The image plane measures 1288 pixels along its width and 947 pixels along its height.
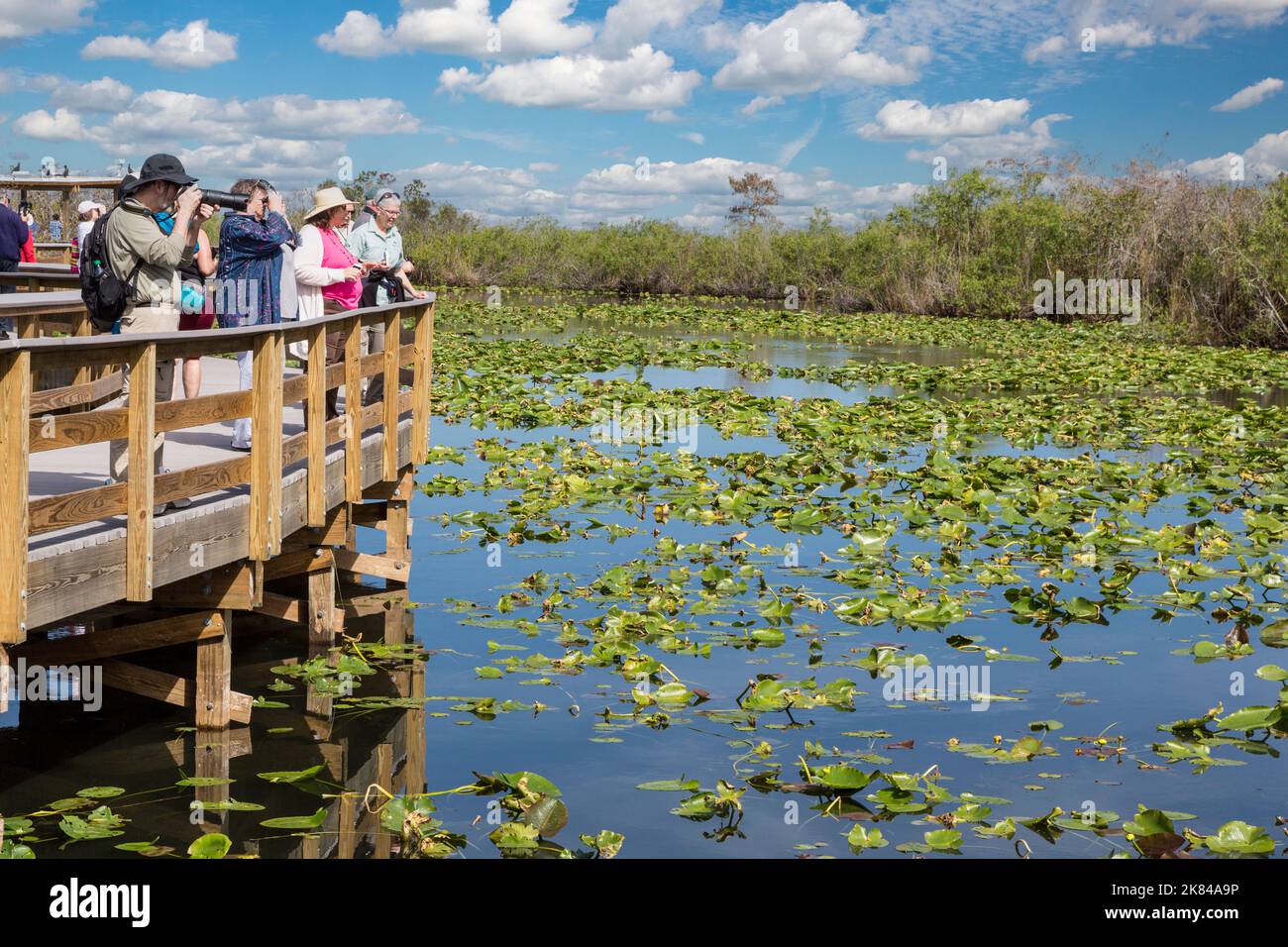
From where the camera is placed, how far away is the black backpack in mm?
6785

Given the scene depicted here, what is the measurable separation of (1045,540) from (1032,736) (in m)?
4.15

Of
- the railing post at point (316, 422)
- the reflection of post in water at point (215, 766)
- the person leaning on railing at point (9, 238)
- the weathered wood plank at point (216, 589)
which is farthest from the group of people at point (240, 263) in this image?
the person leaning on railing at point (9, 238)

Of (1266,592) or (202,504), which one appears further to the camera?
(1266,592)

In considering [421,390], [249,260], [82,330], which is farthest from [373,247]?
[82,330]

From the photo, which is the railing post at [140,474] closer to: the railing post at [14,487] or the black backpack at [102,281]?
the railing post at [14,487]

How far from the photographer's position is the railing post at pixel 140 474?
573 centimetres

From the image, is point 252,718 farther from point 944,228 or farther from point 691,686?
point 944,228

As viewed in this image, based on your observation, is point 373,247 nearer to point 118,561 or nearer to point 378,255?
point 378,255

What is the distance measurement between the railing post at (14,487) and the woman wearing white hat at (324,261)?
372cm

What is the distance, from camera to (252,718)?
23.2ft

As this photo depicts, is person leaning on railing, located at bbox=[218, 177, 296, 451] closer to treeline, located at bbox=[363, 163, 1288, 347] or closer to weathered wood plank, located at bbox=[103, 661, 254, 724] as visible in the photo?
weathered wood plank, located at bbox=[103, 661, 254, 724]

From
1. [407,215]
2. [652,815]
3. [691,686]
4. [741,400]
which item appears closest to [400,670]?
[691,686]

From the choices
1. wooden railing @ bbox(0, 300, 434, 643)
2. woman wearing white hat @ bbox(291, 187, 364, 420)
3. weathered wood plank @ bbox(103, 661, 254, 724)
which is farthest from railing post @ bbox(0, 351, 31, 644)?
woman wearing white hat @ bbox(291, 187, 364, 420)
